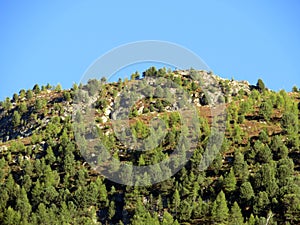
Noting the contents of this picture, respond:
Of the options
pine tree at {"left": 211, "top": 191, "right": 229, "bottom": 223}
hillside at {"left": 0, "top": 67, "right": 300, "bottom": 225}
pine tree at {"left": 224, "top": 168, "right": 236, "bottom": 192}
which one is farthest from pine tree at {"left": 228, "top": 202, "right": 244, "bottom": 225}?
pine tree at {"left": 224, "top": 168, "right": 236, "bottom": 192}

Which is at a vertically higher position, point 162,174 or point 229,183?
point 162,174

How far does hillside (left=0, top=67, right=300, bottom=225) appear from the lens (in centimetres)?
11256

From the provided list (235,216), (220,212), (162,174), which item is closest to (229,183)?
(220,212)

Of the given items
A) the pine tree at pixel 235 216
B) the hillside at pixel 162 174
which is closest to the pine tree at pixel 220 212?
the hillside at pixel 162 174

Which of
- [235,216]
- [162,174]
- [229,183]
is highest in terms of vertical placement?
[162,174]

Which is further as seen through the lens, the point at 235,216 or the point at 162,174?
the point at 162,174

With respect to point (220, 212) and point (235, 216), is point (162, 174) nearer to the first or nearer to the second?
point (220, 212)

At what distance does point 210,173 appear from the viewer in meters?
133

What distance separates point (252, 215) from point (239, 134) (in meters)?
47.6

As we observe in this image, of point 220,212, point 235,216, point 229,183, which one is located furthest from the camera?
point 229,183

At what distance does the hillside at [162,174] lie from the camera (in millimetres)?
112562

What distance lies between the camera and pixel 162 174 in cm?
13038

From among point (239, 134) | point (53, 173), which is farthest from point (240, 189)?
point (53, 173)

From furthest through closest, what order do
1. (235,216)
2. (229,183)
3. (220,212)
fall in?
(229,183)
(220,212)
(235,216)
